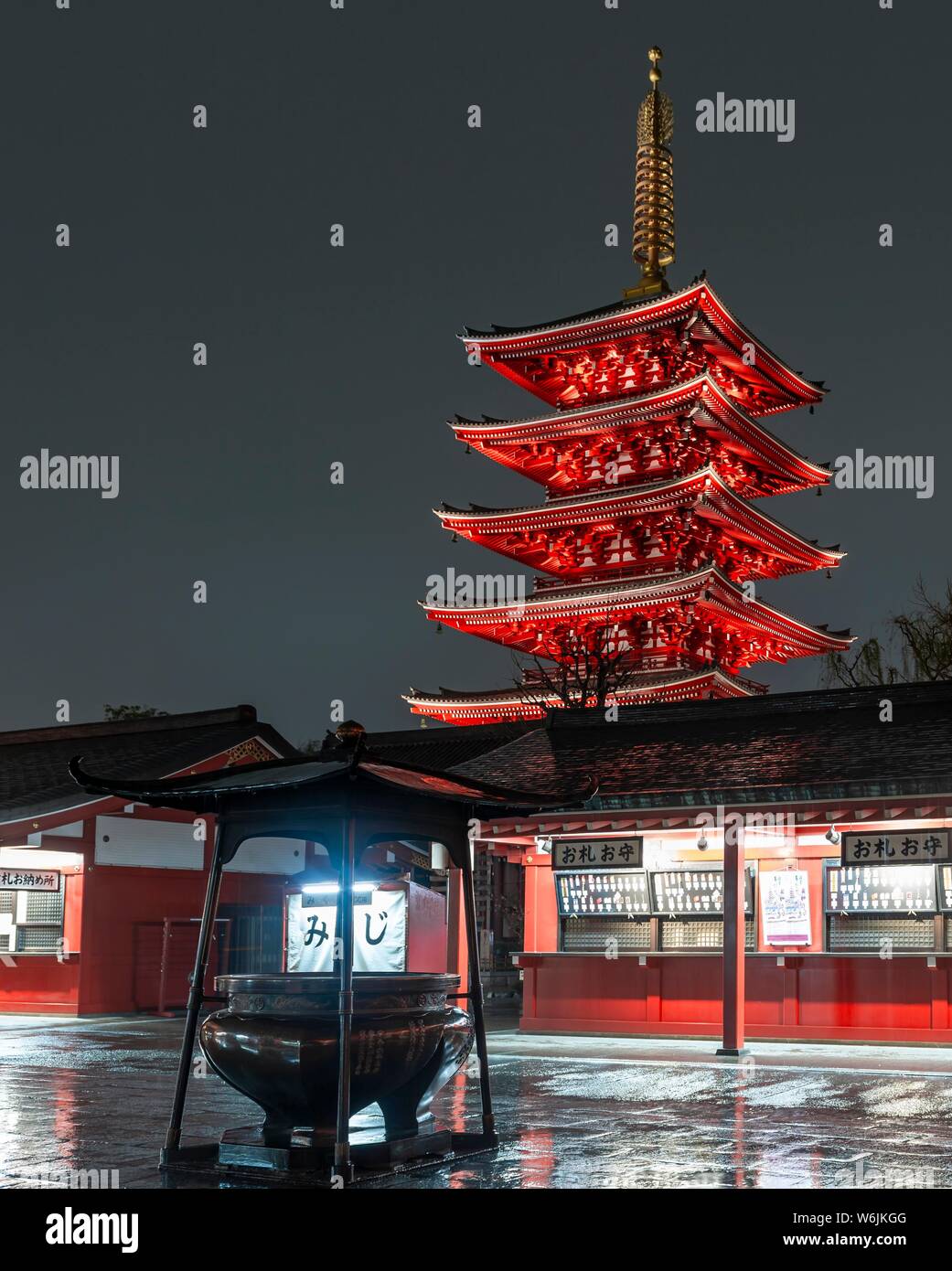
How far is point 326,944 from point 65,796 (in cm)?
790

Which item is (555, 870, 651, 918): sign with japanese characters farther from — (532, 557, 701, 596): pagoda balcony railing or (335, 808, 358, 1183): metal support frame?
(532, 557, 701, 596): pagoda balcony railing

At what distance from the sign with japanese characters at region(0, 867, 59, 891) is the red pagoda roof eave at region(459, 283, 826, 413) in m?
19.5

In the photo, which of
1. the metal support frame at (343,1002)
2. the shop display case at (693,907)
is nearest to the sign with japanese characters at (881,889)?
the shop display case at (693,907)

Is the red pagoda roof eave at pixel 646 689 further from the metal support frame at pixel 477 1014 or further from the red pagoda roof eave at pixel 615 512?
the metal support frame at pixel 477 1014

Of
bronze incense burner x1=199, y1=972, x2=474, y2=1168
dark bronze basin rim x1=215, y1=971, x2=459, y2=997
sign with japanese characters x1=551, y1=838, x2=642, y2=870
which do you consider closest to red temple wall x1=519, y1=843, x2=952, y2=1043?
sign with japanese characters x1=551, y1=838, x2=642, y2=870

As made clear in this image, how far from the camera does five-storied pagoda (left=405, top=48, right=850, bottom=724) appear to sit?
35125 mm

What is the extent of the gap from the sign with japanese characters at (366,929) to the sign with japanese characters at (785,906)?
5366mm

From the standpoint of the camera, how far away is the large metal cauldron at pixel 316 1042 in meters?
8.62

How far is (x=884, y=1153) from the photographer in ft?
30.8

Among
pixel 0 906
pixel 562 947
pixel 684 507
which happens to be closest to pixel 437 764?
pixel 562 947

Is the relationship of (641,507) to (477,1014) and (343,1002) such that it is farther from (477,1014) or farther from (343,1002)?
(343,1002)

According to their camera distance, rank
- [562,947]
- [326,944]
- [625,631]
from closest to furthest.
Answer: [326,944] < [562,947] < [625,631]

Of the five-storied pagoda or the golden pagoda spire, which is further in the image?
the golden pagoda spire
